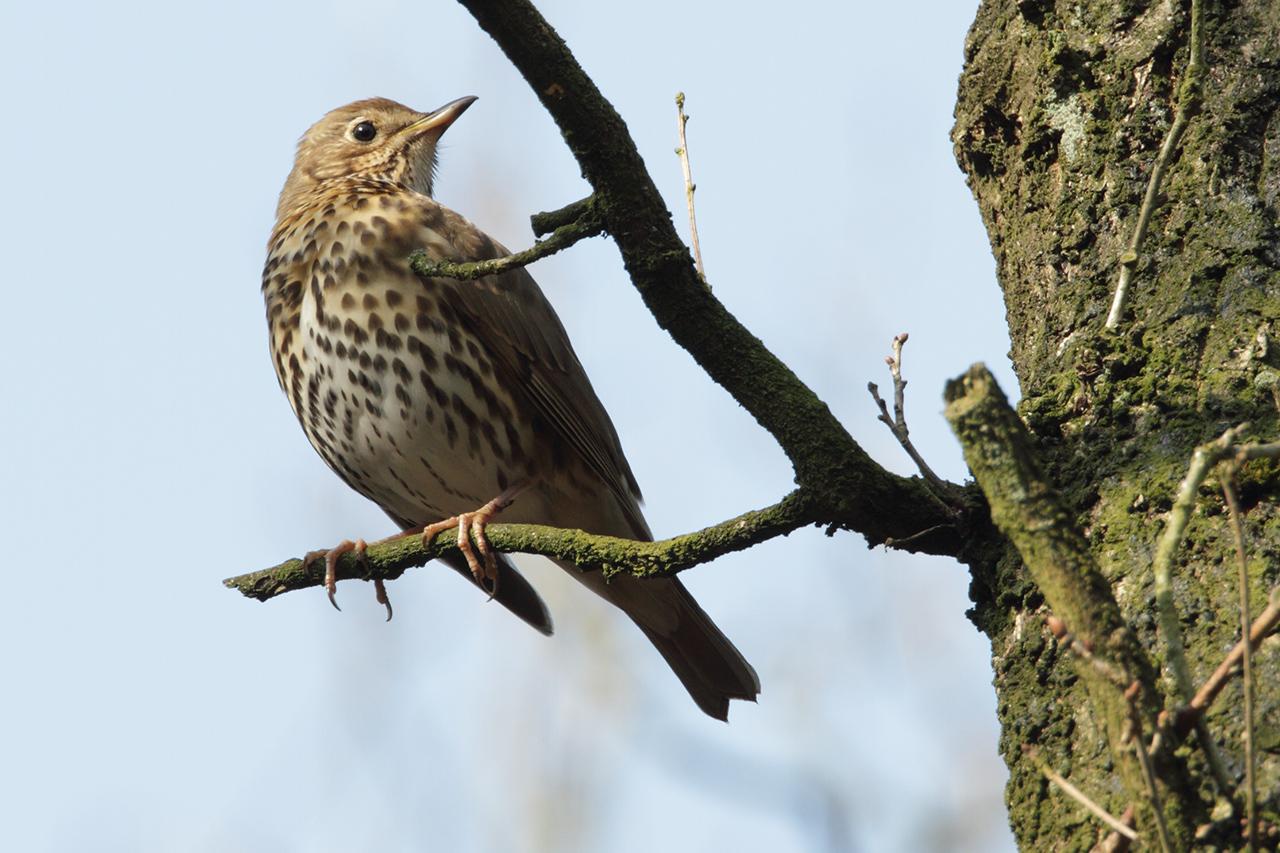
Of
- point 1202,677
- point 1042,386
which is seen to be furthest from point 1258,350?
point 1202,677

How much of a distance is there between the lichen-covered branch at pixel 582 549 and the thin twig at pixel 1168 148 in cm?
74

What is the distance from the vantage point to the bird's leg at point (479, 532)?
4.22 meters

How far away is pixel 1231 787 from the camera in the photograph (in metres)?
1.96

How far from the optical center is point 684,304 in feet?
8.98

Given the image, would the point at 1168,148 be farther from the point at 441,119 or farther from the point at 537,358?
the point at 441,119

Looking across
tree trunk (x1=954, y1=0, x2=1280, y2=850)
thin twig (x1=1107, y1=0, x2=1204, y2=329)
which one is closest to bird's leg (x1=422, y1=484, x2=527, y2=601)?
tree trunk (x1=954, y1=0, x2=1280, y2=850)

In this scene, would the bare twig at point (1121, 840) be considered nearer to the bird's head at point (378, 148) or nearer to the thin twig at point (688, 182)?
the thin twig at point (688, 182)

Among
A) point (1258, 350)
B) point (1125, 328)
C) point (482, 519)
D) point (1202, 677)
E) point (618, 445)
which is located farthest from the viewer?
point (618, 445)

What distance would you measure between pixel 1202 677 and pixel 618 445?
326 cm

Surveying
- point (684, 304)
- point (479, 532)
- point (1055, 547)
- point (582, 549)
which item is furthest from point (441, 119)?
point (1055, 547)

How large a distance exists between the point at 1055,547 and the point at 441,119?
4.96m

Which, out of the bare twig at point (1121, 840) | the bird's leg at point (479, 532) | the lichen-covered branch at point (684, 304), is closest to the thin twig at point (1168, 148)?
the lichen-covered branch at point (684, 304)

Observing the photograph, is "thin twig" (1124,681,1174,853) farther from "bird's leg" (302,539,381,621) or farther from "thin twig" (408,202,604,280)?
"bird's leg" (302,539,381,621)

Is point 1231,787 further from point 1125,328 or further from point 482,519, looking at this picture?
point 482,519
